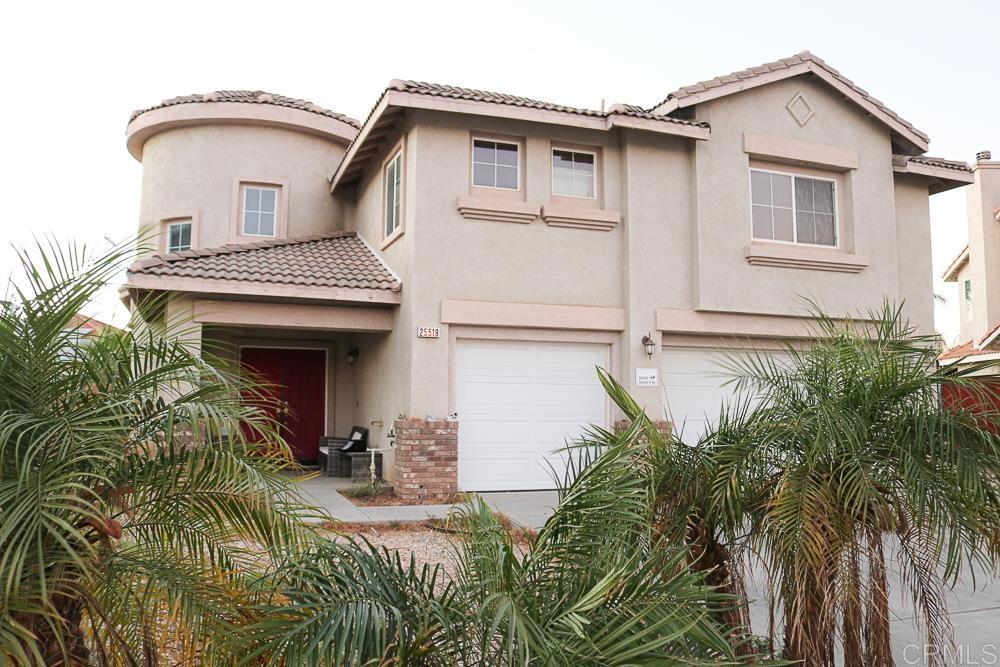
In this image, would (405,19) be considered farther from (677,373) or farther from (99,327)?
(99,327)

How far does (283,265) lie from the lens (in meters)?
12.6

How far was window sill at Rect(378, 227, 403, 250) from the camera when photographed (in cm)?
1235

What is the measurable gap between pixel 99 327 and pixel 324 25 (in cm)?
897

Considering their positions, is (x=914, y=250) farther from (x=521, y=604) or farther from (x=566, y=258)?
(x=521, y=604)

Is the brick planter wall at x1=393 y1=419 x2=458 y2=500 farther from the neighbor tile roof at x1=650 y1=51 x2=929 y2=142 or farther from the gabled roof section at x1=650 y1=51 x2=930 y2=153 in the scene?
the neighbor tile roof at x1=650 y1=51 x2=929 y2=142

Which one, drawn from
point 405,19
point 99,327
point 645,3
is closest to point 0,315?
point 99,327

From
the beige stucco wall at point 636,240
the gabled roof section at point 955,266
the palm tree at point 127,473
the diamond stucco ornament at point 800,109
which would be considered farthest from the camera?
the gabled roof section at point 955,266

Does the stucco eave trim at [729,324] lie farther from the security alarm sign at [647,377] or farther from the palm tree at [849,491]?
the palm tree at [849,491]

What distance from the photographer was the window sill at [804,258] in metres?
13.1

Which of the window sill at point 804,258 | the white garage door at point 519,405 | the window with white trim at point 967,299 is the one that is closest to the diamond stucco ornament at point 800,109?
the window sill at point 804,258

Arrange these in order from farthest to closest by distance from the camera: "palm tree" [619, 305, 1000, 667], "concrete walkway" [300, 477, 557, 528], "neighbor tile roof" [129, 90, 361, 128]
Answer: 1. "neighbor tile roof" [129, 90, 361, 128]
2. "concrete walkway" [300, 477, 557, 528]
3. "palm tree" [619, 305, 1000, 667]

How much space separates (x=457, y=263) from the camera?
11.8 meters

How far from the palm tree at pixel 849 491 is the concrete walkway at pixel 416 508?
15.6 ft

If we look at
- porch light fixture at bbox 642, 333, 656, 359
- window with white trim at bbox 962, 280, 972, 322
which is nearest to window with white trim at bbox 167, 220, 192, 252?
A: porch light fixture at bbox 642, 333, 656, 359
